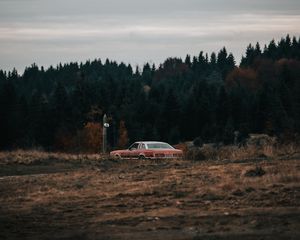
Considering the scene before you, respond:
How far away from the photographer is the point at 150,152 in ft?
109

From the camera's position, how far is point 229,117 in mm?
125438

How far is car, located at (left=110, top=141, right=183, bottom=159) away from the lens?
32.8 meters

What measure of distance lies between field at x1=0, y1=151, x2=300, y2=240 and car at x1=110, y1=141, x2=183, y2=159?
12622 millimetres

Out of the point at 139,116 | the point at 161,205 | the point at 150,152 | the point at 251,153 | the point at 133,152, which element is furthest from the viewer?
the point at 139,116

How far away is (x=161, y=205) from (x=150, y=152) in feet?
63.6

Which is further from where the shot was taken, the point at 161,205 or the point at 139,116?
the point at 139,116

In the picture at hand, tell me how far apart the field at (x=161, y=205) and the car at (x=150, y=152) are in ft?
41.4

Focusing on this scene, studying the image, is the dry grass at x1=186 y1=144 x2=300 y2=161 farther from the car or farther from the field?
the field

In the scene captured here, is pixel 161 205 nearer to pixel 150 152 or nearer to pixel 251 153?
pixel 251 153

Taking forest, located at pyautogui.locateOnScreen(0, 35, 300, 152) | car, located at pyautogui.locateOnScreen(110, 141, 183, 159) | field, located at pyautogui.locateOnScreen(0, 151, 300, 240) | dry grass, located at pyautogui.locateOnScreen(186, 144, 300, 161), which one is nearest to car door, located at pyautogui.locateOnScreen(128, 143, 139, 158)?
car, located at pyautogui.locateOnScreen(110, 141, 183, 159)

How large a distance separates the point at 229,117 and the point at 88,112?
25.2 meters

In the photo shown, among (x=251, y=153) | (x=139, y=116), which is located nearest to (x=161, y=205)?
(x=251, y=153)

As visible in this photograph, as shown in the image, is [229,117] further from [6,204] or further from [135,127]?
[6,204]

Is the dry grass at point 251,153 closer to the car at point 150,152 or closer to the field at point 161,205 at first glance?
the car at point 150,152
